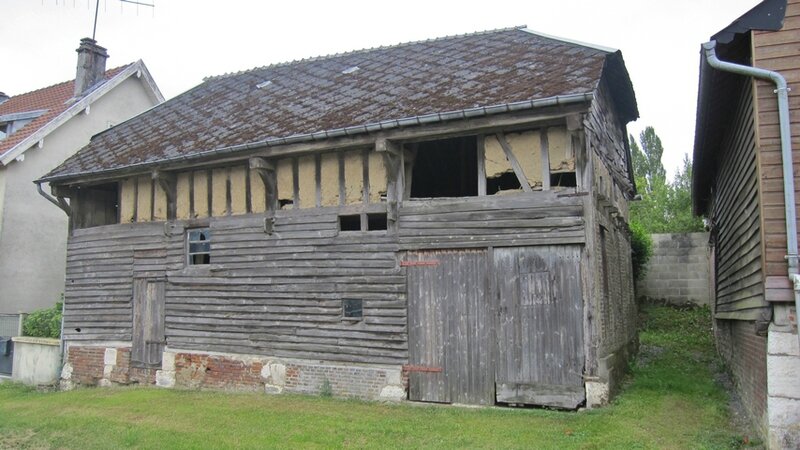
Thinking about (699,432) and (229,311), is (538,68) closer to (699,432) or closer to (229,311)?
(699,432)

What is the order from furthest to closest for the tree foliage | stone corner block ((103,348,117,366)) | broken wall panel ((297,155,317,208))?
the tree foliage, stone corner block ((103,348,117,366)), broken wall panel ((297,155,317,208))

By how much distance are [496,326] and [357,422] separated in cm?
246

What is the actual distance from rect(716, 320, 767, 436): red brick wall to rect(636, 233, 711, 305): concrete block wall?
9660 mm

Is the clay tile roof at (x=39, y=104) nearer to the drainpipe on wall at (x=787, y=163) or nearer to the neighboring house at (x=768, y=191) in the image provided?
the neighboring house at (x=768, y=191)

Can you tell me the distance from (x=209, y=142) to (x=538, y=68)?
6359mm

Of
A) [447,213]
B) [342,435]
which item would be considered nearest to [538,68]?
[447,213]

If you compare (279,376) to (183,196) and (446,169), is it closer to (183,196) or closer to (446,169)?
(183,196)

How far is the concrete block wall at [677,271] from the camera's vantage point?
65.4 feet

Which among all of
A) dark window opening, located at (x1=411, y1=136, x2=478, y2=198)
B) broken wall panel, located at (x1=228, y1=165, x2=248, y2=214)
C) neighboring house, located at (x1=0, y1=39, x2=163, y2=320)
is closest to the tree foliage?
dark window opening, located at (x1=411, y1=136, x2=478, y2=198)

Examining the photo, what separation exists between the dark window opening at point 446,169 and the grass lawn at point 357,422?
524cm

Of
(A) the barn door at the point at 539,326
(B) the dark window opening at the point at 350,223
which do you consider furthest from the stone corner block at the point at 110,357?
(A) the barn door at the point at 539,326

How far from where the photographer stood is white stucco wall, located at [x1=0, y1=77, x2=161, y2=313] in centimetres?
1708

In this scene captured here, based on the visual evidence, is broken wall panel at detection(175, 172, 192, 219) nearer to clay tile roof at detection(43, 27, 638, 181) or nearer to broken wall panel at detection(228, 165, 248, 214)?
clay tile roof at detection(43, 27, 638, 181)

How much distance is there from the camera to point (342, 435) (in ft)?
25.9
